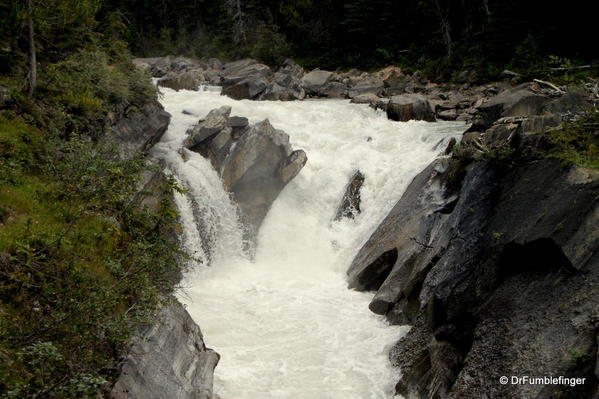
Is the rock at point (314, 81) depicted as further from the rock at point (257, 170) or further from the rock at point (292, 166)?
the rock at point (257, 170)

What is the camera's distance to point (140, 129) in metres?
15.6

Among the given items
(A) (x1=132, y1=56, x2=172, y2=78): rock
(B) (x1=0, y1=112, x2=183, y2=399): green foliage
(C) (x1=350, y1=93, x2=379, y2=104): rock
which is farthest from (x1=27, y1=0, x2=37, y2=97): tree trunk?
(A) (x1=132, y1=56, x2=172, y2=78): rock

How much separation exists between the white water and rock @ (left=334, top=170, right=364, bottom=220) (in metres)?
0.28

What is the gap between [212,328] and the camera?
11.0 meters

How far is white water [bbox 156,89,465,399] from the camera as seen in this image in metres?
9.33

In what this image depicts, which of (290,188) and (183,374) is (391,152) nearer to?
(290,188)

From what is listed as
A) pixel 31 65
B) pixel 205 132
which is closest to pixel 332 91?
pixel 205 132

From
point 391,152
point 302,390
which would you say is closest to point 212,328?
point 302,390

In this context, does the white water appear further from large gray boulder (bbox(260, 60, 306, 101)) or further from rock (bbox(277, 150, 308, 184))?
large gray boulder (bbox(260, 60, 306, 101))

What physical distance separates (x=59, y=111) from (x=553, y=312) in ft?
38.9

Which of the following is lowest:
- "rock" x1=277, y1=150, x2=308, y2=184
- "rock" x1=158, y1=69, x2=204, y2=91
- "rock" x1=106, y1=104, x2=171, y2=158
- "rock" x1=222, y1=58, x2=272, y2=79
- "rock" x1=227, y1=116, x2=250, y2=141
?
"rock" x1=222, y1=58, x2=272, y2=79

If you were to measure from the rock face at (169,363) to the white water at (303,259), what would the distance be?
0.86 meters

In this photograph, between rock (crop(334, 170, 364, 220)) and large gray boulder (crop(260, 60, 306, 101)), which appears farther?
large gray boulder (crop(260, 60, 306, 101))

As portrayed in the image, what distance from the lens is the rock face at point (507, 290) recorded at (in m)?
6.00
